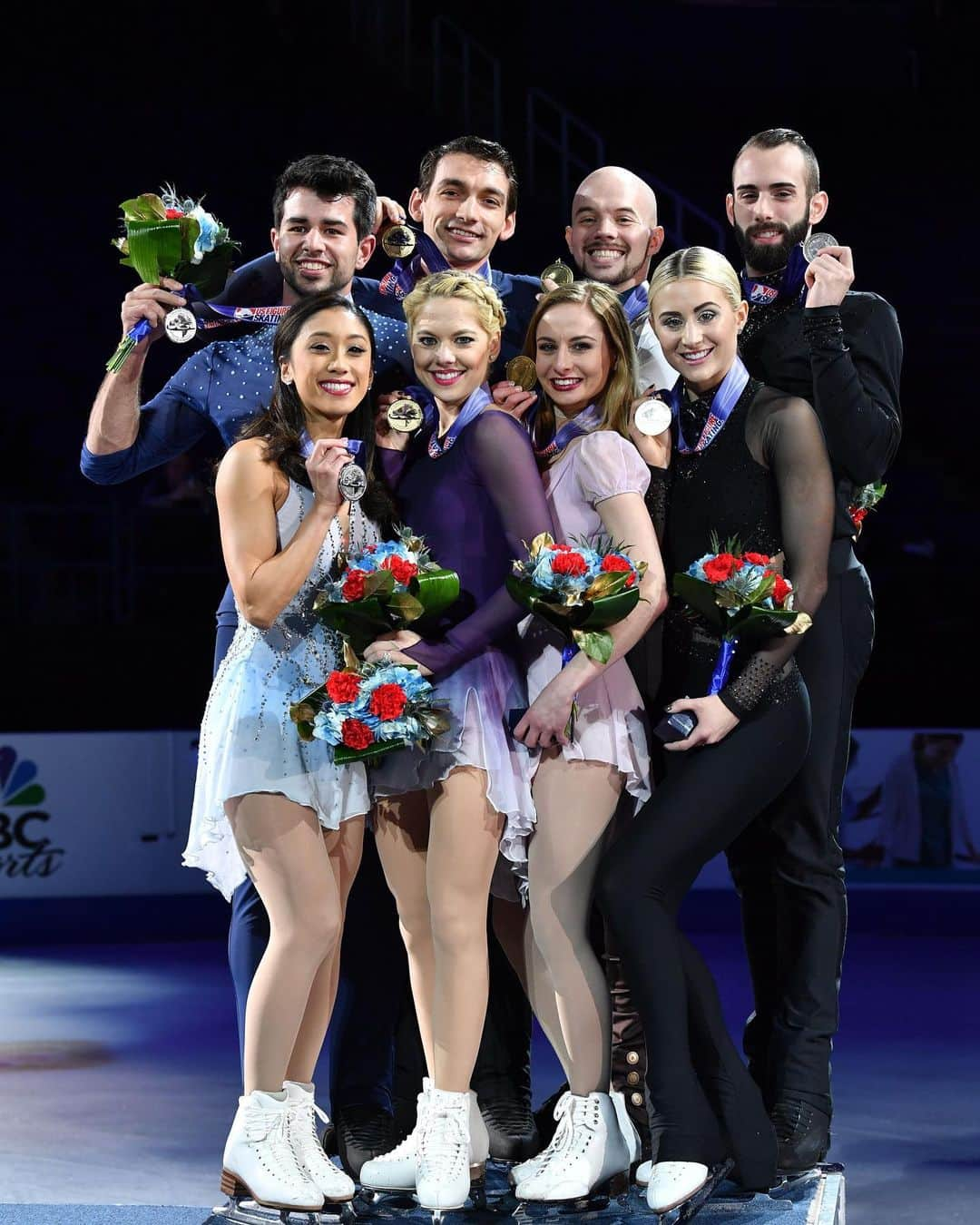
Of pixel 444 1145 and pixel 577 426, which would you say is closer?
pixel 444 1145

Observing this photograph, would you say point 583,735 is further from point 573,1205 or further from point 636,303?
point 636,303

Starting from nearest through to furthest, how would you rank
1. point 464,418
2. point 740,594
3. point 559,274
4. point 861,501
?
1. point 740,594
2. point 464,418
3. point 559,274
4. point 861,501

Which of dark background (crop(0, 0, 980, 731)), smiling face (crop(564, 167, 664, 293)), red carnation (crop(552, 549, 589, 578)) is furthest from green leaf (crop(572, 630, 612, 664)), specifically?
dark background (crop(0, 0, 980, 731))

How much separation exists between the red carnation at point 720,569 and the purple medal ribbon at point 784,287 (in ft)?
2.32

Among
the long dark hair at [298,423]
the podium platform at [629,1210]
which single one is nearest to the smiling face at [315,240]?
the long dark hair at [298,423]

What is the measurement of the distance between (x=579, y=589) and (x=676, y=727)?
0.35 meters

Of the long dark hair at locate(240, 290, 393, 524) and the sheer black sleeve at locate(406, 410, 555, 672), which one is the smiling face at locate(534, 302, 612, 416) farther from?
the long dark hair at locate(240, 290, 393, 524)

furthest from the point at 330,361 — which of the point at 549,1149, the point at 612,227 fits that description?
A: the point at 549,1149

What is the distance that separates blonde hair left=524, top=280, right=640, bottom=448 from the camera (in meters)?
3.41

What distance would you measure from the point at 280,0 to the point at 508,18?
1958mm

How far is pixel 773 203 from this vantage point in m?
3.74

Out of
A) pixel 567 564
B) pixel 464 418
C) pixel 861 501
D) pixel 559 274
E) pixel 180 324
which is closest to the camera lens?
pixel 567 564

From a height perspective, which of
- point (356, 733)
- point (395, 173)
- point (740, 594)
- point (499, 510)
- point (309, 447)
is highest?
point (395, 173)

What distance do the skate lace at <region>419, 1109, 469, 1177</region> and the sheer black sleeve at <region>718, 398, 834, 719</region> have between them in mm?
948
